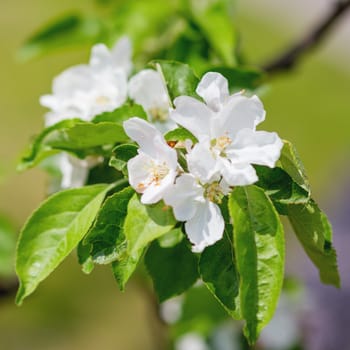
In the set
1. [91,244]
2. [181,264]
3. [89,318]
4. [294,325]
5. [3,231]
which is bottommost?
[89,318]

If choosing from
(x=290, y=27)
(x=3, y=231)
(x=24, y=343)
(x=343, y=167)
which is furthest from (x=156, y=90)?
(x=290, y=27)

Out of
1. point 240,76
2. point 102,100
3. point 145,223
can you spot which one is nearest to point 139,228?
point 145,223

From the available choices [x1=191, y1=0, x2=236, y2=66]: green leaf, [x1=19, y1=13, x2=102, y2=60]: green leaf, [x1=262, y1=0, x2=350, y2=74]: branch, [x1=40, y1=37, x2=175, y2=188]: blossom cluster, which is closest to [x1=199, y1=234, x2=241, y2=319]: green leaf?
[x1=40, y1=37, x2=175, y2=188]: blossom cluster

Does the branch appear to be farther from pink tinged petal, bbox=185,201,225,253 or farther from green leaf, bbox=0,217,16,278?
pink tinged petal, bbox=185,201,225,253

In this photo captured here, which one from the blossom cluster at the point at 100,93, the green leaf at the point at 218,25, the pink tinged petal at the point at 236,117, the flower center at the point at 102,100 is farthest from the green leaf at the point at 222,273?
Result: the green leaf at the point at 218,25

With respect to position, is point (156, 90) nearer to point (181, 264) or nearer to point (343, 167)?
point (181, 264)

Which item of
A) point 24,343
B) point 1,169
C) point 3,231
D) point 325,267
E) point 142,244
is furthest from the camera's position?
point 24,343

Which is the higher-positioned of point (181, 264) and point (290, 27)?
point (181, 264)
